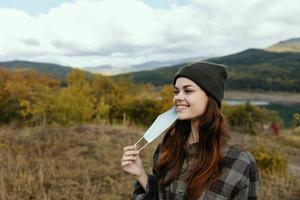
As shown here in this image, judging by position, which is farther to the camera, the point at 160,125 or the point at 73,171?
the point at 73,171

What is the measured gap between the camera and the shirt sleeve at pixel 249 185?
1.75m

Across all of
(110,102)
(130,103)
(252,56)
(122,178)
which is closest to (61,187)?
(122,178)

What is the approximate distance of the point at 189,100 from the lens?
1.76m

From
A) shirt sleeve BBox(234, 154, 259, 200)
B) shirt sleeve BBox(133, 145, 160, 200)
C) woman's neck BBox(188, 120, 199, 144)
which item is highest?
woman's neck BBox(188, 120, 199, 144)

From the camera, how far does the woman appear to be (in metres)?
1.75

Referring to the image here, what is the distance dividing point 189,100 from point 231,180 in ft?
1.32

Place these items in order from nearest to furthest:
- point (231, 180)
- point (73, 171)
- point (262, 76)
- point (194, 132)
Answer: point (231, 180), point (194, 132), point (73, 171), point (262, 76)

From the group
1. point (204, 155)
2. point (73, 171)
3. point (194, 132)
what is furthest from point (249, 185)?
point (73, 171)

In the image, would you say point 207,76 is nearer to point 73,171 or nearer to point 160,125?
point 160,125

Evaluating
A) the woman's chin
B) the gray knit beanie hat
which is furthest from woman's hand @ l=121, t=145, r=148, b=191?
the gray knit beanie hat

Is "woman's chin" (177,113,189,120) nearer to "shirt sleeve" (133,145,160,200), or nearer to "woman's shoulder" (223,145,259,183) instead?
"woman's shoulder" (223,145,259,183)

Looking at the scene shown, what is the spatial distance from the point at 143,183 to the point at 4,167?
489 centimetres

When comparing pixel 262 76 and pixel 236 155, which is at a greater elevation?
pixel 236 155

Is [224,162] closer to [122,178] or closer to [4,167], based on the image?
[122,178]
